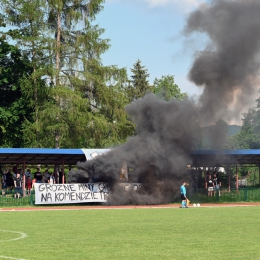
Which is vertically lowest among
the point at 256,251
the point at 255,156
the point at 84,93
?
the point at 256,251

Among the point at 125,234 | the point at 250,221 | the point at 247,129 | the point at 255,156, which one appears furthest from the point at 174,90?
the point at 125,234

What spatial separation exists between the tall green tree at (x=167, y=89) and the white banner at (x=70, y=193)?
108ft

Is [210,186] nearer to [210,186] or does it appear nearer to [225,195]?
[210,186]

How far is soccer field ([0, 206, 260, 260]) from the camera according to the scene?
14.6 m

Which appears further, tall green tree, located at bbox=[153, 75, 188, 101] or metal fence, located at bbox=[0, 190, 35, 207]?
tall green tree, located at bbox=[153, 75, 188, 101]

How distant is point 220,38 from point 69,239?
23.3 m

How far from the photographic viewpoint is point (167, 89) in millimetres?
80000

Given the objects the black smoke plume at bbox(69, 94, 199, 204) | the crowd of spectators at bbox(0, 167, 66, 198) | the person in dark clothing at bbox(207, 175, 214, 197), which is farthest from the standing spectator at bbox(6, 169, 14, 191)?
the person in dark clothing at bbox(207, 175, 214, 197)

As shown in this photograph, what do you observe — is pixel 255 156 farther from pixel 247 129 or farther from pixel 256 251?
pixel 247 129

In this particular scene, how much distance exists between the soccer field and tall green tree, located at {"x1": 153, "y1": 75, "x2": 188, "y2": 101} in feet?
169

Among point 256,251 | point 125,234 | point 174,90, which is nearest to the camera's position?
point 256,251

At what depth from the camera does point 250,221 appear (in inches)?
1003

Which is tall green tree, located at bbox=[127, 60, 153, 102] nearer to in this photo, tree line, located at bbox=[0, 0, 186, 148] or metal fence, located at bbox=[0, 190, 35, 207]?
tree line, located at bbox=[0, 0, 186, 148]

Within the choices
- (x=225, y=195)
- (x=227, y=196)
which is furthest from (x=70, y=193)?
(x=227, y=196)
